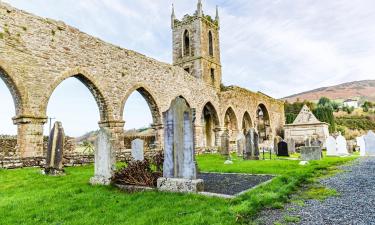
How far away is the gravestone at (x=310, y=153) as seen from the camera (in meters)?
11.8

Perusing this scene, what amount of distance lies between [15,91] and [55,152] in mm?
3775

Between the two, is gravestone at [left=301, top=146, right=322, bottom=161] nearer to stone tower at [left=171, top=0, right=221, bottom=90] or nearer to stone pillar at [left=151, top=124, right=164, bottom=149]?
stone pillar at [left=151, top=124, right=164, bottom=149]

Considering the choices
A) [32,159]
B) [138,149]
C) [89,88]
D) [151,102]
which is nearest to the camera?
[32,159]

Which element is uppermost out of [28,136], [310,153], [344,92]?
[344,92]

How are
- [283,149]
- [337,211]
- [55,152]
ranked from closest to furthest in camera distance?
1. [337,211]
2. [55,152]
3. [283,149]

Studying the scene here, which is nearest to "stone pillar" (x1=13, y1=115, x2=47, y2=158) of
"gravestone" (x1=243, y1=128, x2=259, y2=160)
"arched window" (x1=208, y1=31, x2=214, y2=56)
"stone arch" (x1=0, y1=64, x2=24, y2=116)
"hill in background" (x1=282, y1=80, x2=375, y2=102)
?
"stone arch" (x1=0, y1=64, x2=24, y2=116)

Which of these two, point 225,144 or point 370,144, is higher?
point 225,144

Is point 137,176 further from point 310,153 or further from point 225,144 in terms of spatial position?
point 225,144

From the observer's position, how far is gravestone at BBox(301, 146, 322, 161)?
1177 centimetres

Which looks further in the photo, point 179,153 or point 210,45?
point 210,45

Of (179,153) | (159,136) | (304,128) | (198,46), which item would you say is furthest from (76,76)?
(304,128)

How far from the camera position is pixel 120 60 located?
599 inches

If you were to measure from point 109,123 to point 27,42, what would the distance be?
4978 millimetres

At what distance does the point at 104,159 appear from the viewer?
6723mm
